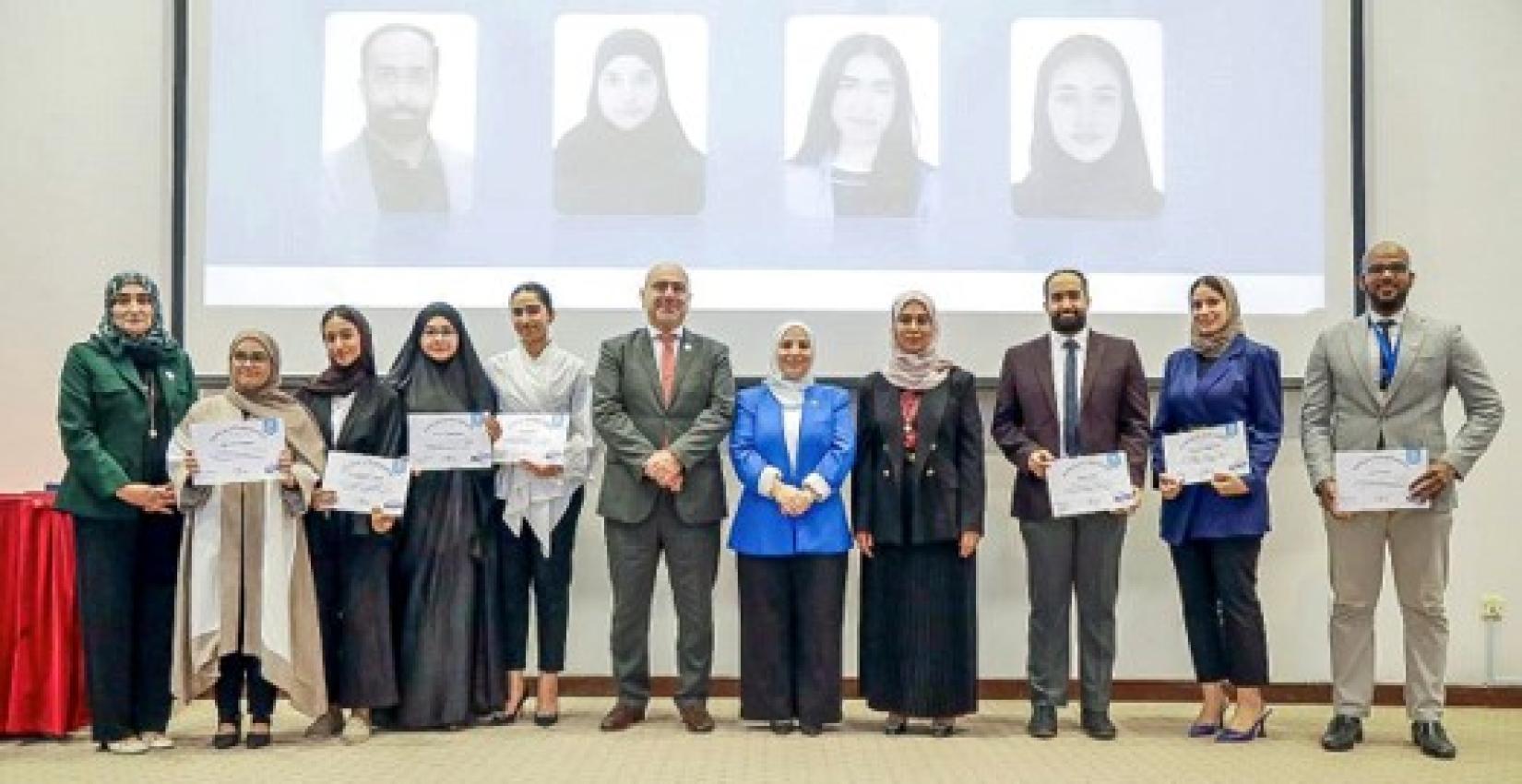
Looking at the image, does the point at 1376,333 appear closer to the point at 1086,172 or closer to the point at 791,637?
the point at 1086,172

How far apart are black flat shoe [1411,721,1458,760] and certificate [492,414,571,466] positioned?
291cm

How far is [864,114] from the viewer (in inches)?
238

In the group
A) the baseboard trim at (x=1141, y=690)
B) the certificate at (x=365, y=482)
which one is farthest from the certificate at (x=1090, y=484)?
the certificate at (x=365, y=482)

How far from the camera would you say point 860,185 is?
6.05m

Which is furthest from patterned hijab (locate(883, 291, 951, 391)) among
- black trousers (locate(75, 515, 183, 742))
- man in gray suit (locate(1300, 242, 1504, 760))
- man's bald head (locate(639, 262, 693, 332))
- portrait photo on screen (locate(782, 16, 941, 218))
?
black trousers (locate(75, 515, 183, 742))

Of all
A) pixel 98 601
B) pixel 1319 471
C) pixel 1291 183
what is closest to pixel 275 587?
pixel 98 601

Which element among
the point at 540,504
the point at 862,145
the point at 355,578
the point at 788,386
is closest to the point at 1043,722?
the point at 788,386

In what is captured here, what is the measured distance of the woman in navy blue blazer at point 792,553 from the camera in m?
4.96

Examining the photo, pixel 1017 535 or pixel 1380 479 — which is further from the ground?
pixel 1380 479

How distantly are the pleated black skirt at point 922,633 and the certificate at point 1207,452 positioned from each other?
0.75m

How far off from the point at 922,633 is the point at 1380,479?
1511 millimetres

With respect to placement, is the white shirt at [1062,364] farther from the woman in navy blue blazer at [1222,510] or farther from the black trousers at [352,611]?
the black trousers at [352,611]

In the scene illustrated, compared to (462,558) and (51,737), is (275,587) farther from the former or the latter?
(51,737)

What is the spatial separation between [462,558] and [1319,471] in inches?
110
